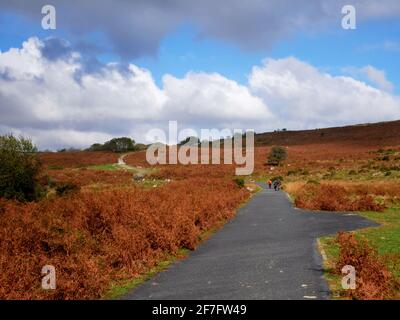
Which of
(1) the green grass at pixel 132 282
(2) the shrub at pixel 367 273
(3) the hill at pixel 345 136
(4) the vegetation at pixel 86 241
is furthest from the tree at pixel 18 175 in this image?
(3) the hill at pixel 345 136

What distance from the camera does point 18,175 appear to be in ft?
100

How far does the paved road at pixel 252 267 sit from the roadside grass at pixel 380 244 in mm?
257

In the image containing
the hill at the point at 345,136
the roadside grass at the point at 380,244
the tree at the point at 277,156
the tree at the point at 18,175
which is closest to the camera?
the roadside grass at the point at 380,244

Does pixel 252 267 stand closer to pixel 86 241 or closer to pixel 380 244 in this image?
pixel 86 241

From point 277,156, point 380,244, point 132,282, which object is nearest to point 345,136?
point 277,156

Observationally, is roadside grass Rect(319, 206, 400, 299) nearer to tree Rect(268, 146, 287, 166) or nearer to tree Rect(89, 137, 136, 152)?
tree Rect(268, 146, 287, 166)

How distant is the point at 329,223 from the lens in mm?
20719

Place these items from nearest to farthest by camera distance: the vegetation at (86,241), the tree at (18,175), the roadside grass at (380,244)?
the vegetation at (86,241) < the roadside grass at (380,244) < the tree at (18,175)

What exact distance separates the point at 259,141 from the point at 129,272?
132m

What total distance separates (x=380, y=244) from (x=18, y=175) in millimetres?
24102

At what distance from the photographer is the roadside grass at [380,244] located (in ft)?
33.5

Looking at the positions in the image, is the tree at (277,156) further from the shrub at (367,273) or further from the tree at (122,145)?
the shrub at (367,273)
